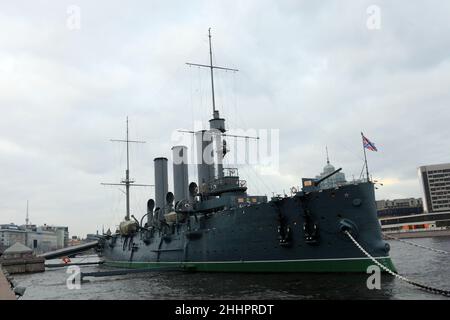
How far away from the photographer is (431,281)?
19.1m

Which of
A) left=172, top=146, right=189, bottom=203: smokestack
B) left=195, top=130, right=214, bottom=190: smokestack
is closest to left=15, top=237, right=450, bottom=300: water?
left=195, top=130, right=214, bottom=190: smokestack

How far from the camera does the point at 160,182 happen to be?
4525 centimetres

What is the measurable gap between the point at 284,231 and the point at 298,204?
6.34 ft

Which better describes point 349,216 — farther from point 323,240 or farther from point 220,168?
point 220,168

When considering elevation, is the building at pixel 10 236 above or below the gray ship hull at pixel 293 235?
above

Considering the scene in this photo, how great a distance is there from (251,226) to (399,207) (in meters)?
142

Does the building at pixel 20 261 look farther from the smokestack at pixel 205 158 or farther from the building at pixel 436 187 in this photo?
the building at pixel 436 187

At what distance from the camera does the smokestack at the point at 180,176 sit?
3888cm

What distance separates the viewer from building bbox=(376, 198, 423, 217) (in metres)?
145

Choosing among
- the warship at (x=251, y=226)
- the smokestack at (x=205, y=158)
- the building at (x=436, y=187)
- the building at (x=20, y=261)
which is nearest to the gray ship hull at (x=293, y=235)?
the warship at (x=251, y=226)

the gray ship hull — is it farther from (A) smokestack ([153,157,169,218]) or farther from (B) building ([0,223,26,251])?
(B) building ([0,223,26,251])
